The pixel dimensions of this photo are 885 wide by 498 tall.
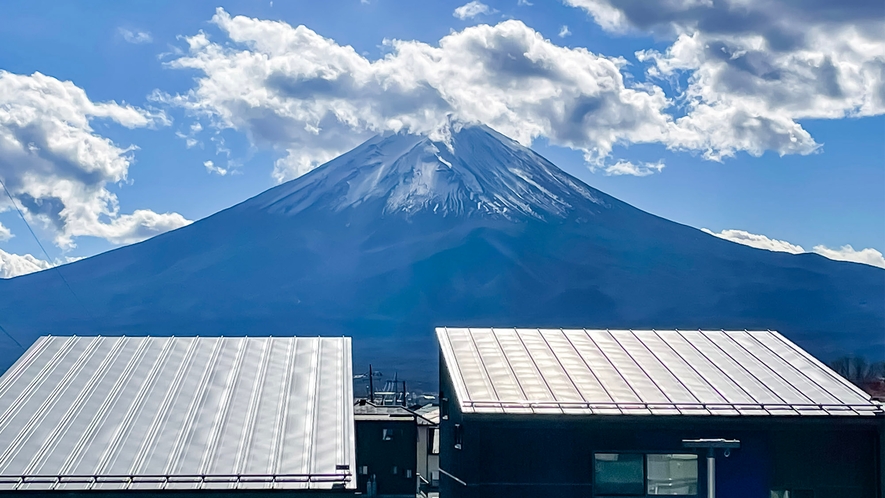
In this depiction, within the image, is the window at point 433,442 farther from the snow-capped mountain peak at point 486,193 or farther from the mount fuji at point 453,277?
the snow-capped mountain peak at point 486,193

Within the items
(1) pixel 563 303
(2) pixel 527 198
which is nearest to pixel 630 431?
(1) pixel 563 303

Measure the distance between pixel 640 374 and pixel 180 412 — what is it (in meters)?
8.33

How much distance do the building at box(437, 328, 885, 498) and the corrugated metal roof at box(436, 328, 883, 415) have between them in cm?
4

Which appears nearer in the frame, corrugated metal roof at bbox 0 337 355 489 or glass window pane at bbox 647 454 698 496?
corrugated metal roof at bbox 0 337 355 489

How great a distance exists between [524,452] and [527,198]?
176961 mm

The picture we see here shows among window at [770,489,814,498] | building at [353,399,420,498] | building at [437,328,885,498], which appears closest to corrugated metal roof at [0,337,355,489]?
building at [437,328,885,498]

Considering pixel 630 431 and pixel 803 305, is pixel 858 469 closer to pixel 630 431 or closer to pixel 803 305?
pixel 630 431

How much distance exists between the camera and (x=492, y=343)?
18.2 metres

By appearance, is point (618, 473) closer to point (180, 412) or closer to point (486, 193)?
point (180, 412)

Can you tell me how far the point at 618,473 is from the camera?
595 inches

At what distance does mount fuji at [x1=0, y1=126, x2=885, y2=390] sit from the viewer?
163750 millimetres

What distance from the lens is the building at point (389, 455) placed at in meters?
28.3

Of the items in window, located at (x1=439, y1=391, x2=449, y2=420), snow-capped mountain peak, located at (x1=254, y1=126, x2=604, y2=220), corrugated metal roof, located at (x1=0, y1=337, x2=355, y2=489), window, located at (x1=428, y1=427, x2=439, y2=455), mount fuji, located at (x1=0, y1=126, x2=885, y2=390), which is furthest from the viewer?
snow-capped mountain peak, located at (x1=254, y1=126, x2=604, y2=220)

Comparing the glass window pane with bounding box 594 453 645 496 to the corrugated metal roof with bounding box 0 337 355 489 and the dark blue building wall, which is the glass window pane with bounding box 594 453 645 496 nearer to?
the dark blue building wall
